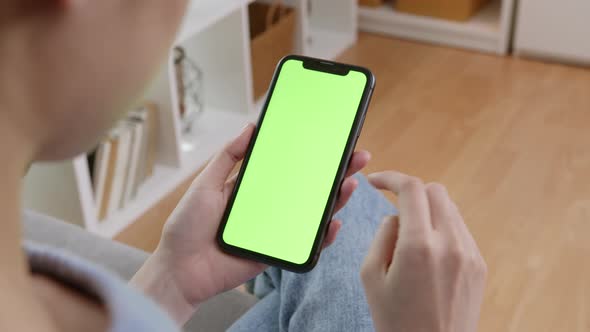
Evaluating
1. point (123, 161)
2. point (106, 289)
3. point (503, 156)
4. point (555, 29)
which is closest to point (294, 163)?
point (106, 289)

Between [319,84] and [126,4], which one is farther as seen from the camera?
[319,84]

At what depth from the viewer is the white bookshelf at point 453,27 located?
8.31 ft

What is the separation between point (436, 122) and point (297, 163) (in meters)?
1.36

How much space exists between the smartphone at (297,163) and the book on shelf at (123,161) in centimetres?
81

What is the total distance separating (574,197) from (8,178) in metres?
1.73

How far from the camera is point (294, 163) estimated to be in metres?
0.88

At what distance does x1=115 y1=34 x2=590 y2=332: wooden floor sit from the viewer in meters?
1.58

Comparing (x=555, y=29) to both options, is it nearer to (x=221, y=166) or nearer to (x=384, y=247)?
(x=221, y=166)

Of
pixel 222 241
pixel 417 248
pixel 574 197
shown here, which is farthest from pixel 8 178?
pixel 574 197

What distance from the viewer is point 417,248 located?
1.88 feet

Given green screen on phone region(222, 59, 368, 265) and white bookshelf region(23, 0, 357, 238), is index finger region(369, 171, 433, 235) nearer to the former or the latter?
green screen on phone region(222, 59, 368, 265)

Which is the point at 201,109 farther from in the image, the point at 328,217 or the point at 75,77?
the point at 75,77

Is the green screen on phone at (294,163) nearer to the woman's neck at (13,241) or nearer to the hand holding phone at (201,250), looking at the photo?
the hand holding phone at (201,250)

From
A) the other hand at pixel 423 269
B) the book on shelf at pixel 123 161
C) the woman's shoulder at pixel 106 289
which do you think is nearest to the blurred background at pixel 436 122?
the book on shelf at pixel 123 161
